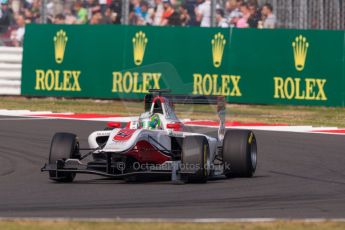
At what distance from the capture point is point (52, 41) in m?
24.8

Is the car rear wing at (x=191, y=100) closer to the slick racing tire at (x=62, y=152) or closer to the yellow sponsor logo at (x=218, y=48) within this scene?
the slick racing tire at (x=62, y=152)

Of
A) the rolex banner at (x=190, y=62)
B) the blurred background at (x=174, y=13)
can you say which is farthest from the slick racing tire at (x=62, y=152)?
the blurred background at (x=174, y=13)

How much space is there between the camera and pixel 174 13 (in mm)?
24609

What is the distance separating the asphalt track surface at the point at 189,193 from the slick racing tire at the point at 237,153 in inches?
5.9

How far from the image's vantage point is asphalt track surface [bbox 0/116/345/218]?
355 inches

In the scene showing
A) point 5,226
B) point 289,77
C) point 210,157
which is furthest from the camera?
point 289,77

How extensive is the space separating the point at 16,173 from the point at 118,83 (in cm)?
1185

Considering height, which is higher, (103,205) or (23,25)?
(23,25)

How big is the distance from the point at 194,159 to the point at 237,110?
38.6ft

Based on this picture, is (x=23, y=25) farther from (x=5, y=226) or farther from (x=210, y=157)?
(x=5, y=226)

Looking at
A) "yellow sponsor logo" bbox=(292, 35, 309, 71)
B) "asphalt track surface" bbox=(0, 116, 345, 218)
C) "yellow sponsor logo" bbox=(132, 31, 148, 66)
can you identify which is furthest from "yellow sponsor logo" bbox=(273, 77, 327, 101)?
"asphalt track surface" bbox=(0, 116, 345, 218)

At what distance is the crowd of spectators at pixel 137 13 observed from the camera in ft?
78.2

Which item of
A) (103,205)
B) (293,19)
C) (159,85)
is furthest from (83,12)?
(103,205)

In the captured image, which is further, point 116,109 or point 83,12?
point 83,12
